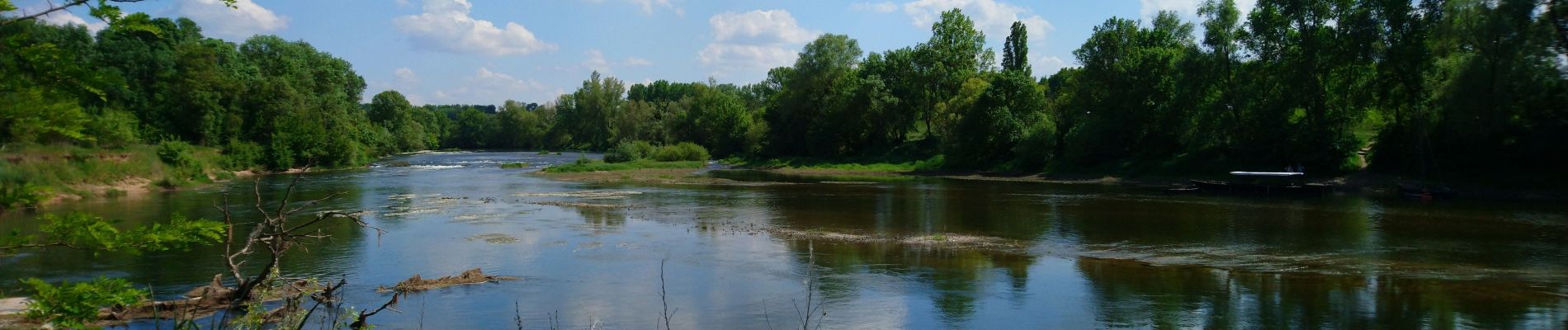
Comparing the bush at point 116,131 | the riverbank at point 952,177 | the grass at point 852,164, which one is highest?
the bush at point 116,131

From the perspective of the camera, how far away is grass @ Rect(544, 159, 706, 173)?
206 ft

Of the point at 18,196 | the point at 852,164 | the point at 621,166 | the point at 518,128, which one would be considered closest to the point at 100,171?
the point at 621,166

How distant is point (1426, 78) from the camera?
38750mm

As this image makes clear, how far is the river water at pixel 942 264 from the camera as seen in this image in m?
13.6

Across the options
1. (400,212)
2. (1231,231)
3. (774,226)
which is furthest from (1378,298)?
(400,212)

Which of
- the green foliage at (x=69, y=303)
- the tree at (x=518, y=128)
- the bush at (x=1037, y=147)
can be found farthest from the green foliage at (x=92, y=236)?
the tree at (x=518, y=128)

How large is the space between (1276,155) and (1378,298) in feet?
112

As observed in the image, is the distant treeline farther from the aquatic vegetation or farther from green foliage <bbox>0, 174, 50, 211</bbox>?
the aquatic vegetation

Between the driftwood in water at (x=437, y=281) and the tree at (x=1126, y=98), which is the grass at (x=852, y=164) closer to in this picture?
the tree at (x=1126, y=98)

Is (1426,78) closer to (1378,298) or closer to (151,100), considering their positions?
(1378,298)

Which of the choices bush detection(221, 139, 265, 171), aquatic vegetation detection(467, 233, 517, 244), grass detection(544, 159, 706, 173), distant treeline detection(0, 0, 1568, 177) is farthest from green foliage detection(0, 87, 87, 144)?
bush detection(221, 139, 265, 171)

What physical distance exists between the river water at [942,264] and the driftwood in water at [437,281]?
38 cm

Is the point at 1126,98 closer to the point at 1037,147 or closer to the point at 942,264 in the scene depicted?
the point at 1037,147

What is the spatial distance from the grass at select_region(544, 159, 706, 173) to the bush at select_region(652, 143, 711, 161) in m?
2.00
